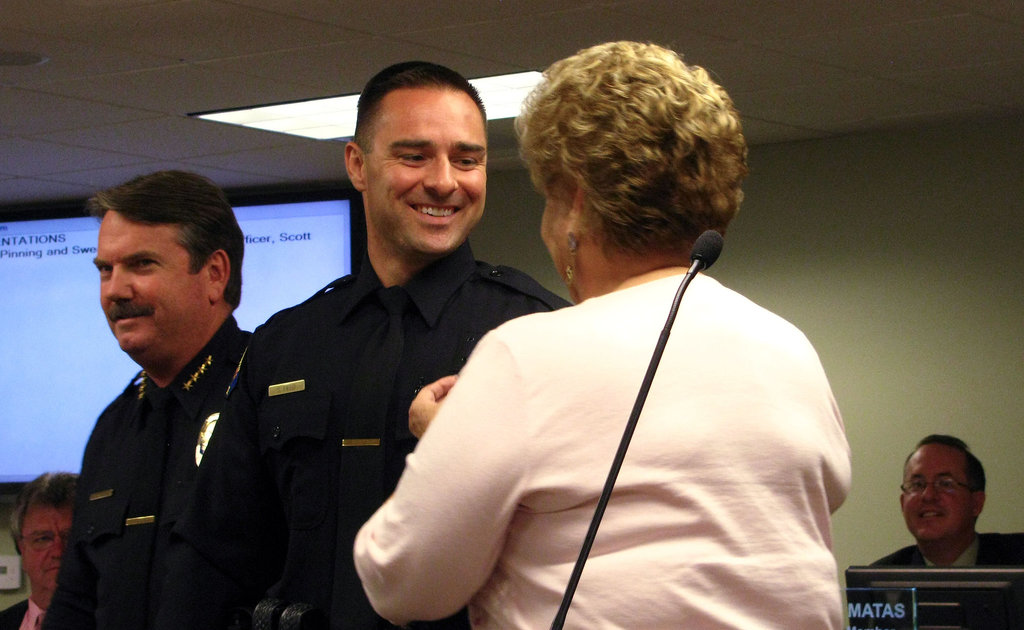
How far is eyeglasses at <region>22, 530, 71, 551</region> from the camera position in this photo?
13.2ft

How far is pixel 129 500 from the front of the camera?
233cm

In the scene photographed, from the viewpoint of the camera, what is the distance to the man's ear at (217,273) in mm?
2535

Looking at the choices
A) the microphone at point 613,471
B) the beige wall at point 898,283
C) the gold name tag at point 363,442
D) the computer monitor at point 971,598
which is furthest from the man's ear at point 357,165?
the beige wall at point 898,283

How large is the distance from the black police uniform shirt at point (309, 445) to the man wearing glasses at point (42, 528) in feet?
7.28

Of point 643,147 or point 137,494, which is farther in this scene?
point 137,494

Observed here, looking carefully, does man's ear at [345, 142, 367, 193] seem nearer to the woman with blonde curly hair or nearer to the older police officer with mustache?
the older police officer with mustache

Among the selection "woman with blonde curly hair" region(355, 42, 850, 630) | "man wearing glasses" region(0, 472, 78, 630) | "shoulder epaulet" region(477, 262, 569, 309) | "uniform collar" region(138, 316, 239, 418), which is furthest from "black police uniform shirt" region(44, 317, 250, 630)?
"man wearing glasses" region(0, 472, 78, 630)

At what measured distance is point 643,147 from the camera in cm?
124

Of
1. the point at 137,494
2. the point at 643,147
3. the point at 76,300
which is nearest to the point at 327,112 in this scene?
the point at 76,300

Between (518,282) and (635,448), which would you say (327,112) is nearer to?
(518,282)

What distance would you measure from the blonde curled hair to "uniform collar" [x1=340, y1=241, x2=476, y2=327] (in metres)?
0.60

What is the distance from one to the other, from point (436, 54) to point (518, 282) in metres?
2.79

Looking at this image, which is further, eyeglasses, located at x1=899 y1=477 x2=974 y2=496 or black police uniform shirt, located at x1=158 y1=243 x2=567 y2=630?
eyeglasses, located at x1=899 y1=477 x2=974 y2=496

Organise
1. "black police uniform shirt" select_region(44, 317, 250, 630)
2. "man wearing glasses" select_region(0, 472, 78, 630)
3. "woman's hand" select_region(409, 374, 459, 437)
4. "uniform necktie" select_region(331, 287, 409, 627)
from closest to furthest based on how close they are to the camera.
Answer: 1. "woman's hand" select_region(409, 374, 459, 437)
2. "uniform necktie" select_region(331, 287, 409, 627)
3. "black police uniform shirt" select_region(44, 317, 250, 630)
4. "man wearing glasses" select_region(0, 472, 78, 630)
